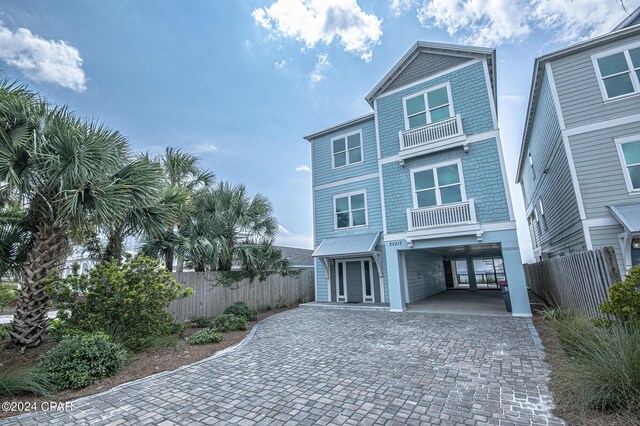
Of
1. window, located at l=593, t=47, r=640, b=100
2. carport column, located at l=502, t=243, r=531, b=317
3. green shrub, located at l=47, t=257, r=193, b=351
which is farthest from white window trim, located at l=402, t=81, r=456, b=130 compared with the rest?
green shrub, located at l=47, t=257, r=193, b=351

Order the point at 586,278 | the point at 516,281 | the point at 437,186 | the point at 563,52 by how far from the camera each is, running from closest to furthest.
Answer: the point at 586,278 < the point at 516,281 < the point at 563,52 < the point at 437,186

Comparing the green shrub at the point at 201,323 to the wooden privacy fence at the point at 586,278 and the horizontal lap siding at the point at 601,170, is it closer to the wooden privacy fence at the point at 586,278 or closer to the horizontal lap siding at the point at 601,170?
the wooden privacy fence at the point at 586,278

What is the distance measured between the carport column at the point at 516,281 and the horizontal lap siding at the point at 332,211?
5.29m

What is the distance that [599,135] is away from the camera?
9500 mm

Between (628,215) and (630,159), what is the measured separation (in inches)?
82.6

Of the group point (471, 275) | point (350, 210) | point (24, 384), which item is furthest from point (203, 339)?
point (471, 275)

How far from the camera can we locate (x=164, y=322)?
24.4 feet

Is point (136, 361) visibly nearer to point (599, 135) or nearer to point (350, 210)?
point (350, 210)

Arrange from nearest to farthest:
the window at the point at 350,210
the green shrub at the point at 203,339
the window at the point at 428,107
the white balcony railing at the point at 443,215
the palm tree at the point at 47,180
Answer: the palm tree at the point at 47,180 < the green shrub at the point at 203,339 < the white balcony railing at the point at 443,215 < the window at the point at 428,107 < the window at the point at 350,210

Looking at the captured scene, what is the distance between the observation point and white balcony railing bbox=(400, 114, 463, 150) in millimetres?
11461

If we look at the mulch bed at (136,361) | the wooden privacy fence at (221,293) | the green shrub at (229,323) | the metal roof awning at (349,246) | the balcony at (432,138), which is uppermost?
the balcony at (432,138)

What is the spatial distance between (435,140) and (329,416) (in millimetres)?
11012

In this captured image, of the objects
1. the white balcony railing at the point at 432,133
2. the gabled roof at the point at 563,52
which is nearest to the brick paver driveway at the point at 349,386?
the white balcony railing at the point at 432,133

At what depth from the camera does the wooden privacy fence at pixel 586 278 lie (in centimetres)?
597
